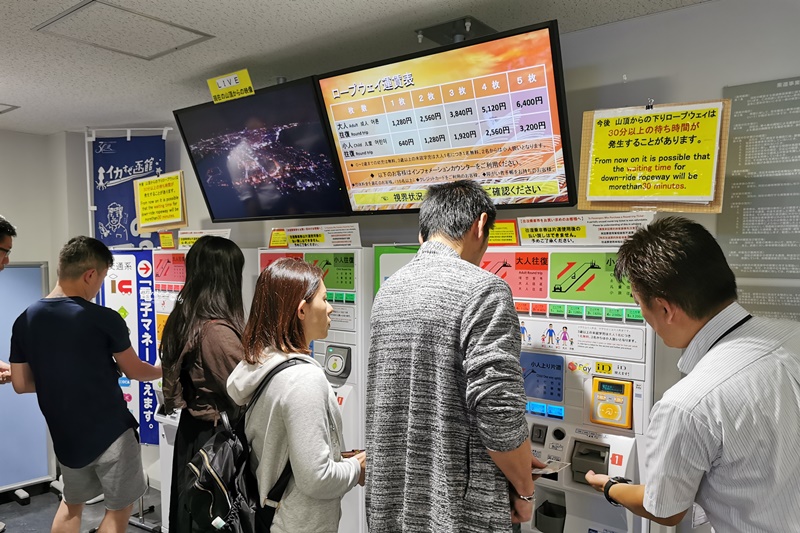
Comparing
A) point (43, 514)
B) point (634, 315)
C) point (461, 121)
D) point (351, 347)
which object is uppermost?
point (461, 121)

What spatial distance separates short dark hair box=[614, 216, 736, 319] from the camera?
1.40 meters

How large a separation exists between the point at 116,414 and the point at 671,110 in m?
2.78

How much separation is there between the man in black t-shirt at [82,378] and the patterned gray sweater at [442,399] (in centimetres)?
169

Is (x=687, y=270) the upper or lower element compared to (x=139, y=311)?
upper

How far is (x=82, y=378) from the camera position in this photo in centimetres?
278

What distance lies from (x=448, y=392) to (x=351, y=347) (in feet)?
4.38

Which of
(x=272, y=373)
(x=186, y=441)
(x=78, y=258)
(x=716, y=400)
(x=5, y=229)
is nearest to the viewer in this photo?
(x=716, y=400)

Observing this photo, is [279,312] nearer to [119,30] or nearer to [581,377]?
[581,377]

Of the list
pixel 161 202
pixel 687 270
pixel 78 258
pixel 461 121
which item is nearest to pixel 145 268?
pixel 161 202

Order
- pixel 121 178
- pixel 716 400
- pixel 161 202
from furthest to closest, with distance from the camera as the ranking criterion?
pixel 121 178
pixel 161 202
pixel 716 400

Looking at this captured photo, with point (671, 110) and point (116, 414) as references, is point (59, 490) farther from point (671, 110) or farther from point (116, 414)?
point (671, 110)

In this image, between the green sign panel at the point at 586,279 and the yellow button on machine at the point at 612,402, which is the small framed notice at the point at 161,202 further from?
the yellow button on machine at the point at 612,402

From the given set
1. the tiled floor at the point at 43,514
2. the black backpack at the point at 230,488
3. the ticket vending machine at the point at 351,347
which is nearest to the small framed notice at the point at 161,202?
the ticket vending machine at the point at 351,347

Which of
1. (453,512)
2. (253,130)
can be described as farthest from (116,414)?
(453,512)
